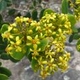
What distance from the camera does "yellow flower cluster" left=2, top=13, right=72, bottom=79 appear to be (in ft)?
3.56

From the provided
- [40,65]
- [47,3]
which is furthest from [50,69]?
[47,3]

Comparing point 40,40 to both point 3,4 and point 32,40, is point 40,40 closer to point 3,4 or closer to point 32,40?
point 32,40

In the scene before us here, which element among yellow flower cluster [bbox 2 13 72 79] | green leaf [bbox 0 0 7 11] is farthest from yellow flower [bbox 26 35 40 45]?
green leaf [bbox 0 0 7 11]

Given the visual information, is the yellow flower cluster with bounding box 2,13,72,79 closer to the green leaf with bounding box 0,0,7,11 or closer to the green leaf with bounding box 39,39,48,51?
the green leaf with bounding box 39,39,48,51

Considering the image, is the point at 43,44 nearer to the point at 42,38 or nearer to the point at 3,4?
the point at 42,38

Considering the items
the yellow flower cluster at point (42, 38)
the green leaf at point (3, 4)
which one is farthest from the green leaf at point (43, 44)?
the green leaf at point (3, 4)

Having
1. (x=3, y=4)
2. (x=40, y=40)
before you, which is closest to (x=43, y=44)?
(x=40, y=40)

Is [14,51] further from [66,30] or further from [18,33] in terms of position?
[66,30]

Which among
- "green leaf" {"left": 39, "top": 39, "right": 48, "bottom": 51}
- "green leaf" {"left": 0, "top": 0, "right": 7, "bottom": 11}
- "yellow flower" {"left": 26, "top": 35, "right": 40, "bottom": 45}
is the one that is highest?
"yellow flower" {"left": 26, "top": 35, "right": 40, "bottom": 45}

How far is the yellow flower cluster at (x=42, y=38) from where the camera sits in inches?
42.7

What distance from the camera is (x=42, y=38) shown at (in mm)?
1096

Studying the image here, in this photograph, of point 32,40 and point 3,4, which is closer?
point 32,40

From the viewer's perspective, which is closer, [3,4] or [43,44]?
[43,44]

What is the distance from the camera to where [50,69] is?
1.15m
